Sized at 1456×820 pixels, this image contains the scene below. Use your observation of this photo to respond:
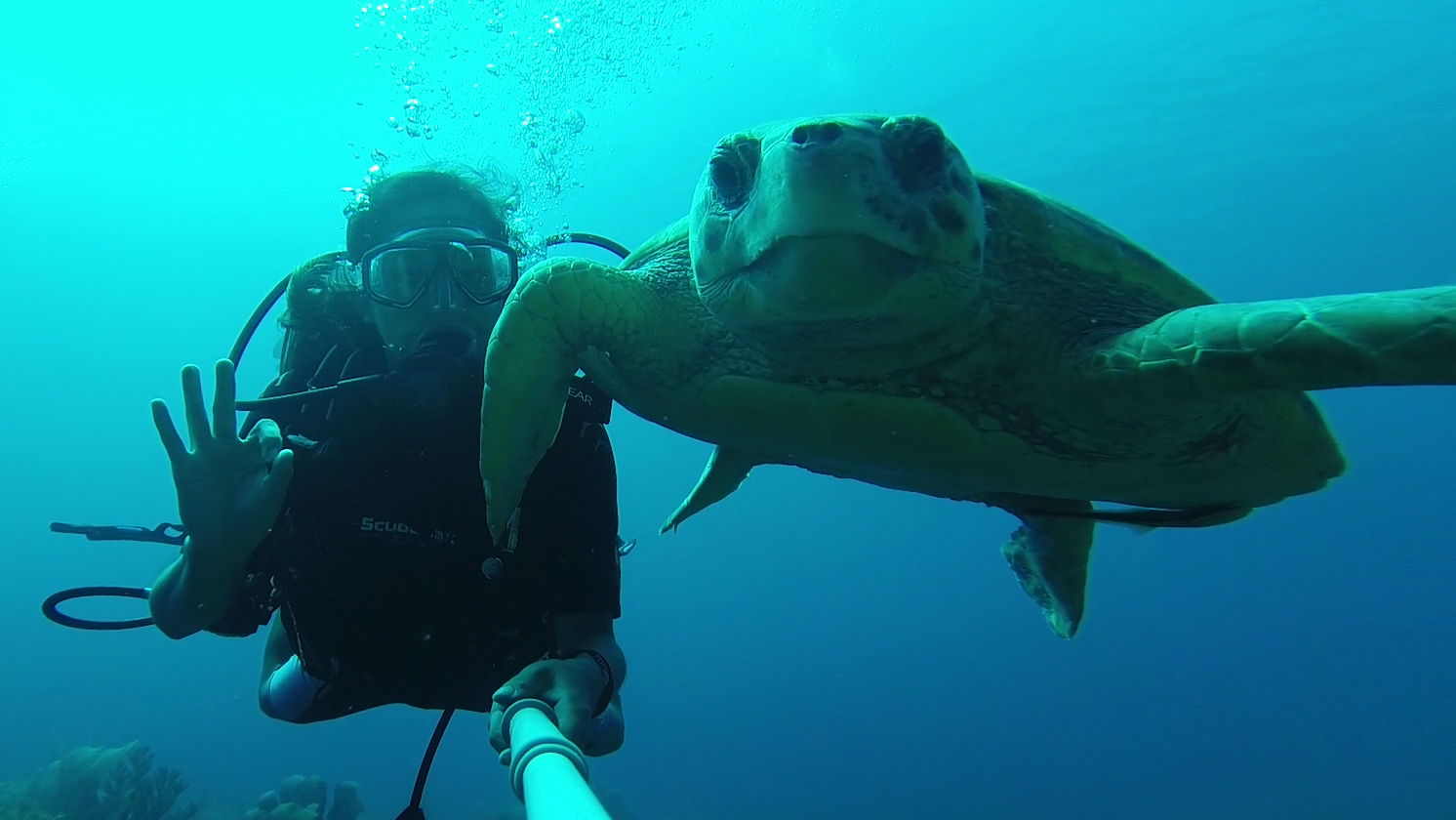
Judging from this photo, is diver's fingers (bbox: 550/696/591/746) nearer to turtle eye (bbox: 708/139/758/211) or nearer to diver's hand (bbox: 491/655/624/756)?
diver's hand (bbox: 491/655/624/756)

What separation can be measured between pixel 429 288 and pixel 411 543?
1126 millimetres

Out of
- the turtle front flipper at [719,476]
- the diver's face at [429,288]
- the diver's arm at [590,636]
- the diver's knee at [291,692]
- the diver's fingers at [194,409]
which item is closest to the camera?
the diver's fingers at [194,409]

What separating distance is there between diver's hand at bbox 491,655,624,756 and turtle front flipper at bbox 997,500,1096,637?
1.80 meters

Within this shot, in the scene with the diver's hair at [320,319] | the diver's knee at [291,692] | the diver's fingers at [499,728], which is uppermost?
the diver's hair at [320,319]

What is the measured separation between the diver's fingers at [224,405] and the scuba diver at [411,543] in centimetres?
18

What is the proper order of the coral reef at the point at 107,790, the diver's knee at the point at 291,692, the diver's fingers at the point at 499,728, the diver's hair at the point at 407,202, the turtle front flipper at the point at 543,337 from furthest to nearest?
the coral reef at the point at 107,790 < the diver's hair at the point at 407,202 < the diver's knee at the point at 291,692 < the turtle front flipper at the point at 543,337 < the diver's fingers at the point at 499,728

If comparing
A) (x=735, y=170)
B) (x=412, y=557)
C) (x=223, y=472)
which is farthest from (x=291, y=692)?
(x=735, y=170)

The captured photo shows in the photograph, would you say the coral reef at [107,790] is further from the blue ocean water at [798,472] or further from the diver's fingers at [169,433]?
the diver's fingers at [169,433]

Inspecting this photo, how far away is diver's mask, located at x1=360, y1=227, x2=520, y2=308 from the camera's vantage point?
3111 mm

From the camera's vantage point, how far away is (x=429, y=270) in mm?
3139

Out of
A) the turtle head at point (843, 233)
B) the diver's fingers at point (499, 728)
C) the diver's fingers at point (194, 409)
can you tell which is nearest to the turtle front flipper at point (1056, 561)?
the turtle head at point (843, 233)

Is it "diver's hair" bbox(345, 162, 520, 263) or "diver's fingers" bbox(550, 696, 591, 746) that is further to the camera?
"diver's hair" bbox(345, 162, 520, 263)

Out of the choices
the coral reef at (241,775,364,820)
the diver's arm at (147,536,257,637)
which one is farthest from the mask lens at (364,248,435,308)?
the coral reef at (241,775,364,820)

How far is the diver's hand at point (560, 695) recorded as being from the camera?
1615 mm
